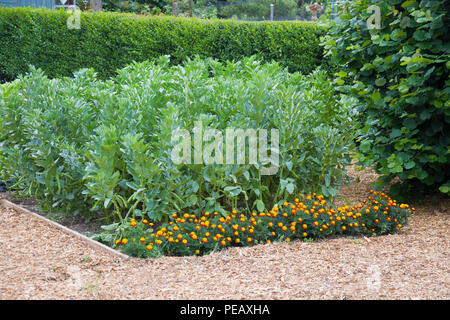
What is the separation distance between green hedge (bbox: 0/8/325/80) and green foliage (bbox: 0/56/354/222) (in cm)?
439

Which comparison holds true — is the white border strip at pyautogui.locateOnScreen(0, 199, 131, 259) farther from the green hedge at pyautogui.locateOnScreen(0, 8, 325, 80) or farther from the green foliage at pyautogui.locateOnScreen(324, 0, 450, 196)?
the green hedge at pyautogui.locateOnScreen(0, 8, 325, 80)

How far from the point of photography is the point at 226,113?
3.65 metres

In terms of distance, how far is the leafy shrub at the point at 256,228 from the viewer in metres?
3.05

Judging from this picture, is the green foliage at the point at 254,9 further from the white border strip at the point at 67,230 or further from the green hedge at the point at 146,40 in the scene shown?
the white border strip at the point at 67,230

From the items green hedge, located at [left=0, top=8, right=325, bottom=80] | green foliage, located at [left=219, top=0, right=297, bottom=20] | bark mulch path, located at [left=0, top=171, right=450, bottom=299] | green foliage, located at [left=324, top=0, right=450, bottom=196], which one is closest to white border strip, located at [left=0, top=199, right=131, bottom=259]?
bark mulch path, located at [left=0, top=171, right=450, bottom=299]

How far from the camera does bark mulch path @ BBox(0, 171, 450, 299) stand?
7.94 ft

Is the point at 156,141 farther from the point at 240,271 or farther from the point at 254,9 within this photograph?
the point at 254,9

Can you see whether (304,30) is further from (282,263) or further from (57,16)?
(282,263)

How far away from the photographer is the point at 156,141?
367cm

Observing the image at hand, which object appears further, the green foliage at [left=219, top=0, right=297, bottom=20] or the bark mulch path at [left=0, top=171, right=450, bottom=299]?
the green foliage at [left=219, top=0, right=297, bottom=20]

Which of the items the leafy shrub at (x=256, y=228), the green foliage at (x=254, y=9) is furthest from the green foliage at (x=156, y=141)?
the green foliage at (x=254, y=9)

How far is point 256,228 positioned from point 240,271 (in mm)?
614

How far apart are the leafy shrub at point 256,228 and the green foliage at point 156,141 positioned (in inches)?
5.0

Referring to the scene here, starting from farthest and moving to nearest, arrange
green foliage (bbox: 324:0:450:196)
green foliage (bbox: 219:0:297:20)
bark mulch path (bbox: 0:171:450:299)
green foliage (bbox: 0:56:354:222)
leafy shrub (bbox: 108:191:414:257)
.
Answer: green foliage (bbox: 219:0:297:20), green foliage (bbox: 324:0:450:196), green foliage (bbox: 0:56:354:222), leafy shrub (bbox: 108:191:414:257), bark mulch path (bbox: 0:171:450:299)
